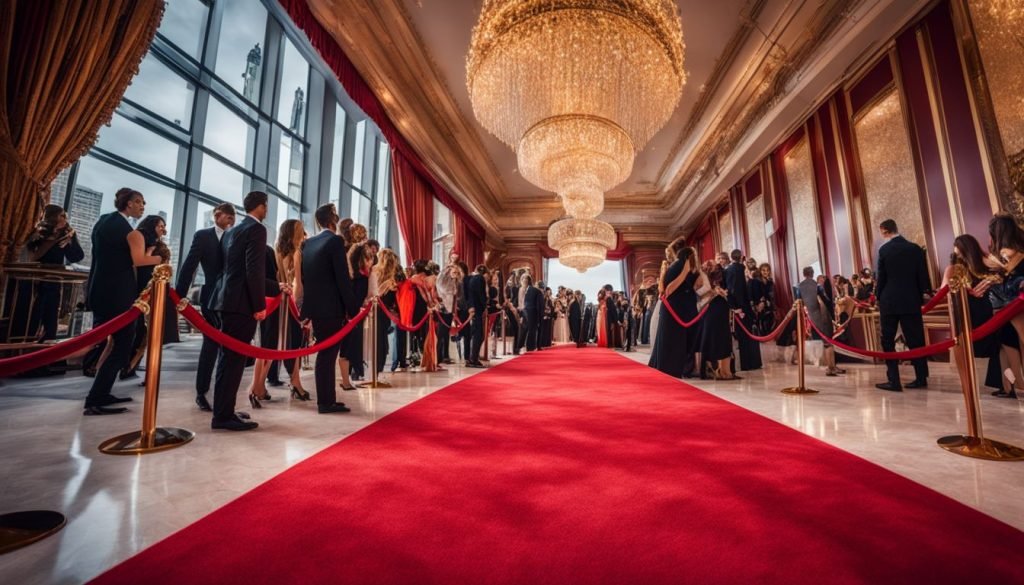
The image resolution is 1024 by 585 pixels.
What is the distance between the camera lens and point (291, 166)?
6262mm

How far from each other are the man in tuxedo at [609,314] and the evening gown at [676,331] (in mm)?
6638

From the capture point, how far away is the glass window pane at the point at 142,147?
3.86 meters

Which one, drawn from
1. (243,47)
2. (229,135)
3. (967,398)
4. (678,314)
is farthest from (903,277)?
(243,47)

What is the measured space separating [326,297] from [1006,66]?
6552mm

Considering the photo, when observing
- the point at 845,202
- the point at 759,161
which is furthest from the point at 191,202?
the point at 759,161

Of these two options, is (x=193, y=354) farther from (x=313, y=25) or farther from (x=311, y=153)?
(x=313, y=25)

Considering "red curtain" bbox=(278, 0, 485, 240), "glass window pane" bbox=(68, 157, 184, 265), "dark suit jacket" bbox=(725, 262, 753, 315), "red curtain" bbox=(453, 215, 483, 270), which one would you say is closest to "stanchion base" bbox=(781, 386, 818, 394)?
"dark suit jacket" bbox=(725, 262, 753, 315)

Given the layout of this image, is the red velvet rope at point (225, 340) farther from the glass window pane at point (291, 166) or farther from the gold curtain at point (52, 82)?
the glass window pane at point (291, 166)

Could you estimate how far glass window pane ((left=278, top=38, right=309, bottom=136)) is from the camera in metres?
6.14

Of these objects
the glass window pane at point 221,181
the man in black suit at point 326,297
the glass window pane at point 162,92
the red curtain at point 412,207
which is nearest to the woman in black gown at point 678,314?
the man in black suit at point 326,297

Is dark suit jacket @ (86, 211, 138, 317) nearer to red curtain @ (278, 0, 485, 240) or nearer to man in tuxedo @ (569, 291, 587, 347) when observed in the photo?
red curtain @ (278, 0, 485, 240)

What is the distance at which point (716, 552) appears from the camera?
1.07 metres

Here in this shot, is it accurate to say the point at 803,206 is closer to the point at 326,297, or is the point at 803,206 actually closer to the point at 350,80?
the point at 350,80

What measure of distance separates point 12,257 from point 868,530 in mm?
3735
